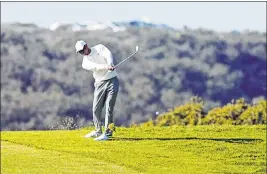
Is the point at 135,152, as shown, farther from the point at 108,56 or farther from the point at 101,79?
the point at 108,56

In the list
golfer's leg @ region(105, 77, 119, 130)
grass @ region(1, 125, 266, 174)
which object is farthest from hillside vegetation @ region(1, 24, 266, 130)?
golfer's leg @ region(105, 77, 119, 130)

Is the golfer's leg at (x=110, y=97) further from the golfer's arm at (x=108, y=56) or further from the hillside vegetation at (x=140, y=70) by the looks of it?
the hillside vegetation at (x=140, y=70)

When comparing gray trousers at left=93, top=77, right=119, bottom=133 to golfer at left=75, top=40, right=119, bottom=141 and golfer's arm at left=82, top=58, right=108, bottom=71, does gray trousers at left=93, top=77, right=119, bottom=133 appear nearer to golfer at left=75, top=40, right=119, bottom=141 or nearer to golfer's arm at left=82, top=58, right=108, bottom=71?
golfer at left=75, top=40, right=119, bottom=141

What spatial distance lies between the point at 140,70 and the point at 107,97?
73.5 m

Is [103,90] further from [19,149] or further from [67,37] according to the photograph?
[67,37]

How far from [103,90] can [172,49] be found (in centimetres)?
8091

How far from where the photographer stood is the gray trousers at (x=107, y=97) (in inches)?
517

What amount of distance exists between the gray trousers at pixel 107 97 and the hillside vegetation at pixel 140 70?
44.4 m

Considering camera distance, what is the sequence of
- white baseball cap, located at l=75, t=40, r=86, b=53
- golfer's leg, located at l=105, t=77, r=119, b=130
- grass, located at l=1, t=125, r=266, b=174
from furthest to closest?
golfer's leg, located at l=105, t=77, r=119, b=130, white baseball cap, located at l=75, t=40, r=86, b=53, grass, located at l=1, t=125, r=266, b=174

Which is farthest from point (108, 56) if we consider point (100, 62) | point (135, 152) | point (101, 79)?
point (135, 152)

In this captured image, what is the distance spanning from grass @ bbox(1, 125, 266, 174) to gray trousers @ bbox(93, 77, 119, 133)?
43 cm

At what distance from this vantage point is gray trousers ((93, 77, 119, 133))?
43.1 feet

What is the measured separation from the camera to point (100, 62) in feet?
42.5

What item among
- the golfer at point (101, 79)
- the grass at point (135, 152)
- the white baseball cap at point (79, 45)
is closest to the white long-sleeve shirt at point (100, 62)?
the golfer at point (101, 79)
